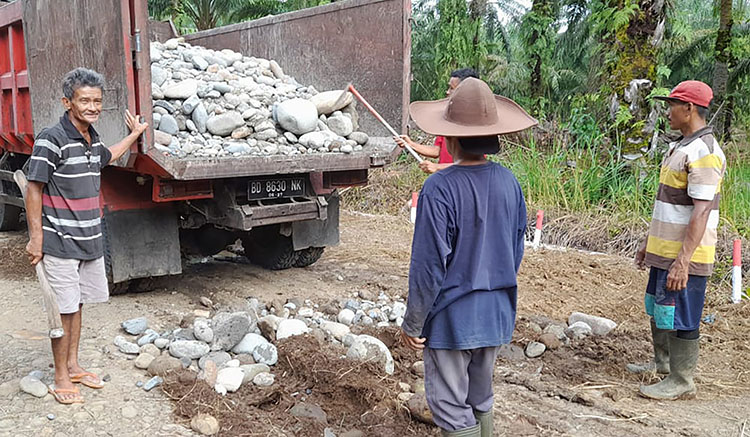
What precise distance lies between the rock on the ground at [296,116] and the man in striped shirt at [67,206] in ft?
6.08

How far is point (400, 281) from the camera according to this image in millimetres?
5520

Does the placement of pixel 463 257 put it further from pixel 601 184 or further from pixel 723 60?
pixel 723 60

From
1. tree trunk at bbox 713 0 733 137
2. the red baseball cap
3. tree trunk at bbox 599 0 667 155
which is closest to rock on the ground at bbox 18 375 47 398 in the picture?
the red baseball cap

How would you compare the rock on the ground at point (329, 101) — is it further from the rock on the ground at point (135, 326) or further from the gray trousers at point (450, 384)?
the gray trousers at point (450, 384)

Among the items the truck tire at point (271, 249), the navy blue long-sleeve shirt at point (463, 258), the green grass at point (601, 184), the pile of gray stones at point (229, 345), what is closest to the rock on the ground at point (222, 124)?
the truck tire at point (271, 249)

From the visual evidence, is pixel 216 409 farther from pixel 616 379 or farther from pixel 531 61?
pixel 531 61

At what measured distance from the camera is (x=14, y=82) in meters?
5.23

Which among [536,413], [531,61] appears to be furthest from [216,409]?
[531,61]

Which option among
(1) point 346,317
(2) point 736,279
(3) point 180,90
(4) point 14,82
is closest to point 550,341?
(1) point 346,317

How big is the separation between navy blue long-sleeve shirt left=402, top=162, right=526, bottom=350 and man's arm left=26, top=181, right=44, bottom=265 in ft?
5.80

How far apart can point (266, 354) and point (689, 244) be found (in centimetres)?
227

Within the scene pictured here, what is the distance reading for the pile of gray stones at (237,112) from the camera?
4531mm

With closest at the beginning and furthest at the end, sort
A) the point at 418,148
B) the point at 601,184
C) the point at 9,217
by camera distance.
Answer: the point at 418,148, the point at 9,217, the point at 601,184

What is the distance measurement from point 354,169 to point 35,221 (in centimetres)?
238
